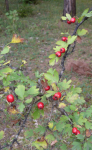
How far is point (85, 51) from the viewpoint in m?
6.04

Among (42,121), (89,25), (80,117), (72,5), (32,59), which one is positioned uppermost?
(72,5)

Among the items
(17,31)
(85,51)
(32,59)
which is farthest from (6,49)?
(17,31)

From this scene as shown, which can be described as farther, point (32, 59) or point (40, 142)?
point (32, 59)

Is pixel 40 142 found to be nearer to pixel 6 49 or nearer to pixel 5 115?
pixel 6 49

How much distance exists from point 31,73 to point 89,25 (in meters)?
5.40

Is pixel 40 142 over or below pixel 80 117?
below

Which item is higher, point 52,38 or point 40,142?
point 40,142

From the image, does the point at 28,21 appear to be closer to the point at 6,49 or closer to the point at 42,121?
the point at 42,121

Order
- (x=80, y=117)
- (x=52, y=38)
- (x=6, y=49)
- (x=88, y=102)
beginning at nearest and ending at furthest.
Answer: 1. (x=6, y=49)
2. (x=80, y=117)
3. (x=88, y=102)
4. (x=52, y=38)

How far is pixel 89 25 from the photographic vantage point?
8.33 meters

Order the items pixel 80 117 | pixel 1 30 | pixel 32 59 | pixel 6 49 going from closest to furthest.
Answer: pixel 6 49, pixel 80 117, pixel 32 59, pixel 1 30

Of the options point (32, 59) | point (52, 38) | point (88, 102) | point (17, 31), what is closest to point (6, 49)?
point (88, 102)

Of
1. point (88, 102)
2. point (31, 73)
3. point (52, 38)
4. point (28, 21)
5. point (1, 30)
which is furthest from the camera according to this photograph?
point (28, 21)

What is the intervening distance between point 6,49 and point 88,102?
3014 millimetres
